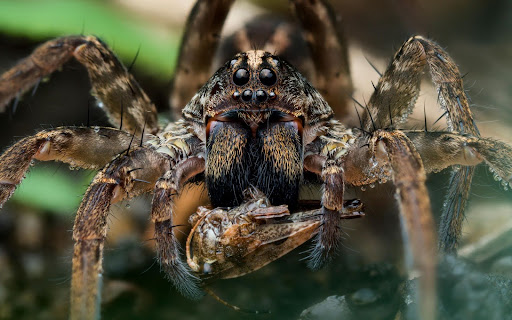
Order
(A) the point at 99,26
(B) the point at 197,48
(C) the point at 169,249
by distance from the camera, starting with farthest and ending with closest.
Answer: (A) the point at 99,26 < (B) the point at 197,48 < (C) the point at 169,249

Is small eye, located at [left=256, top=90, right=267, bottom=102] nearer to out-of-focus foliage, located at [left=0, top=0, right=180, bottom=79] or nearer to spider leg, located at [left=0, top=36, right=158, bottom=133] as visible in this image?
spider leg, located at [left=0, top=36, right=158, bottom=133]

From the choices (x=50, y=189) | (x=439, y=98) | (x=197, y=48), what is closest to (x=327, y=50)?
(x=197, y=48)

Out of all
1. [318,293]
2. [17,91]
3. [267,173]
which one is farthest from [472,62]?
[17,91]

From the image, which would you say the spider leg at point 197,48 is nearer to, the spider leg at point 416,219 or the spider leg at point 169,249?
the spider leg at point 169,249

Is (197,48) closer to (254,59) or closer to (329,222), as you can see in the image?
(254,59)

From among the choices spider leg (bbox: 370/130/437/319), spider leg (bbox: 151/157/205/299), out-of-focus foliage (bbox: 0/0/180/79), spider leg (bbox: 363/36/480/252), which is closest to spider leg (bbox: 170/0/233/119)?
out-of-focus foliage (bbox: 0/0/180/79)

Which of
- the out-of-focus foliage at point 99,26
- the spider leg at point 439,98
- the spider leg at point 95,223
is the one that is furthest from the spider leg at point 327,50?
the spider leg at point 95,223
